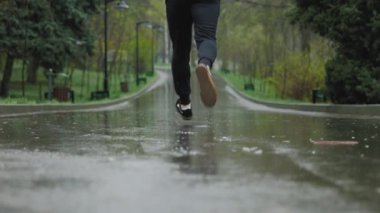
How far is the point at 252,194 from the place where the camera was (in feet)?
12.4

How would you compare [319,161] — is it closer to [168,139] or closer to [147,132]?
[168,139]

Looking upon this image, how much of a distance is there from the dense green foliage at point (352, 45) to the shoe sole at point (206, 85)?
937 centimetres

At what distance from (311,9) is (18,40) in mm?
15716

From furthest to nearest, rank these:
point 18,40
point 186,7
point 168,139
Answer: point 18,40, point 186,7, point 168,139

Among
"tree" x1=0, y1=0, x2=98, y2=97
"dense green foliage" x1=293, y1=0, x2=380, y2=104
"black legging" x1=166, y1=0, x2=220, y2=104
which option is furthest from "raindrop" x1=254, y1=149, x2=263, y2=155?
"tree" x1=0, y1=0, x2=98, y2=97

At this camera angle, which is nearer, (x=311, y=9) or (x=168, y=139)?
(x=168, y=139)

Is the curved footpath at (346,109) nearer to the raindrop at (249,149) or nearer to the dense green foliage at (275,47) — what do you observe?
the dense green foliage at (275,47)

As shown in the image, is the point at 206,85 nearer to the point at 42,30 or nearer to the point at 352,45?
the point at 352,45

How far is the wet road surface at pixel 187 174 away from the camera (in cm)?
357

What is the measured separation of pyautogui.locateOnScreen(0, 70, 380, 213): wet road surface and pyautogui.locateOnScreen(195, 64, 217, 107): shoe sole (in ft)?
1.34

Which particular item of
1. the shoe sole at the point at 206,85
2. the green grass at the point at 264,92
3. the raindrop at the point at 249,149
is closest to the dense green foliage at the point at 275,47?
the green grass at the point at 264,92

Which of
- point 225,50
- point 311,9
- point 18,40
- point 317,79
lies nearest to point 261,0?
point 317,79

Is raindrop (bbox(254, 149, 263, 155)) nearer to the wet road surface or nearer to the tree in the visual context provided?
the wet road surface

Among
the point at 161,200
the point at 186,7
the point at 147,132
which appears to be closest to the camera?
the point at 161,200
